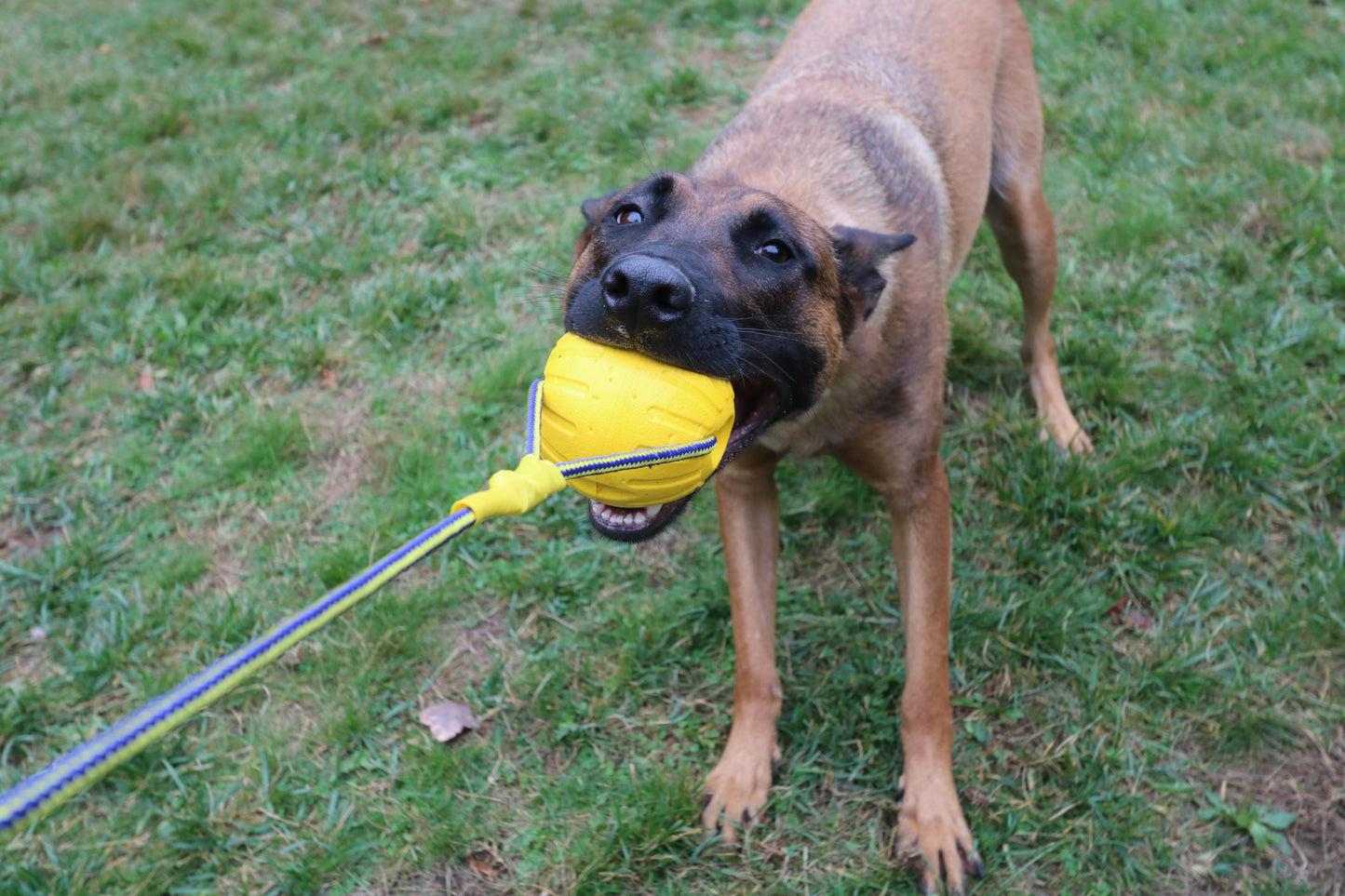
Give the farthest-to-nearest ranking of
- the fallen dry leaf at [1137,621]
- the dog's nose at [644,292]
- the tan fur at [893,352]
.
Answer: the fallen dry leaf at [1137,621], the tan fur at [893,352], the dog's nose at [644,292]

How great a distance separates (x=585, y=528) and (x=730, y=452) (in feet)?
5.59

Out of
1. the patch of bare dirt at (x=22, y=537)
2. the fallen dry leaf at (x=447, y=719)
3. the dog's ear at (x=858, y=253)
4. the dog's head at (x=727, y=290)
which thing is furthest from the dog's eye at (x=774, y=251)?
the patch of bare dirt at (x=22, y=537)

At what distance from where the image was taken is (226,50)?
762cm

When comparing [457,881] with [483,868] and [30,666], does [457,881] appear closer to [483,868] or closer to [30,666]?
[483,868]

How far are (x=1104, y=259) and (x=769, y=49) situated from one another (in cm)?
319

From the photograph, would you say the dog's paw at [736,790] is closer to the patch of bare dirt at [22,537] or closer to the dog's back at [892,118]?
the dog's back at [892,118]

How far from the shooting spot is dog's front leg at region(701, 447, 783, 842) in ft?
10.1

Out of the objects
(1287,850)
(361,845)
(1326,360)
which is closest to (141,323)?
(361,845)

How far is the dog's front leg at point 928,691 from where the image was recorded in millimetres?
2879

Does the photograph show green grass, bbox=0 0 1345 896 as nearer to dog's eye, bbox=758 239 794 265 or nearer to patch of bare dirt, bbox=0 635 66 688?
patch of bare dirt, bbox=0 635 66 688

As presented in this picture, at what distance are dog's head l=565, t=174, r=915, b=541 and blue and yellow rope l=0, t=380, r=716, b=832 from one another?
1.19 ft

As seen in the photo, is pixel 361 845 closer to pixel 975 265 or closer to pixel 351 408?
pixel 351 408

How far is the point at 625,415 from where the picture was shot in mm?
2049

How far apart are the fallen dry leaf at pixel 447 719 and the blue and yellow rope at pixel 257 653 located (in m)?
1.74
